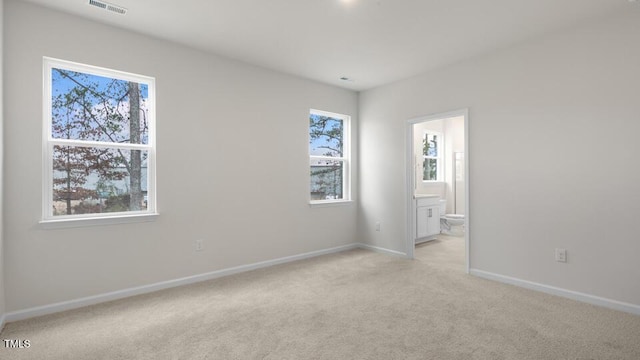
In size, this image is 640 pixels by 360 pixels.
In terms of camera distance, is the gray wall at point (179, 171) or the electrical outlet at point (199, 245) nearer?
the gray wall at point (179, 171)

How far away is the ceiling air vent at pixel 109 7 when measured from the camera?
8.91 ft

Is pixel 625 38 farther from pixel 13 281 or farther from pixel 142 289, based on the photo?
pixel 13 281

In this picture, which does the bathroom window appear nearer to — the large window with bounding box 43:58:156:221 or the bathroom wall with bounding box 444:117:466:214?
the bathroom wall with bounding box 444:117:466:214

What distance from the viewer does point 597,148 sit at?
9.91 ft

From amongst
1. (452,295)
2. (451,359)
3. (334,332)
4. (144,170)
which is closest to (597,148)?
(452,295)

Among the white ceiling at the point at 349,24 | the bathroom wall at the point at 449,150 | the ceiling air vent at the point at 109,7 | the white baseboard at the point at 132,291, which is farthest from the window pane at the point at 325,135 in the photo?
the bathroom wall at the point at 449,150

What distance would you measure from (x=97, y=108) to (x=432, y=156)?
20.8 feet

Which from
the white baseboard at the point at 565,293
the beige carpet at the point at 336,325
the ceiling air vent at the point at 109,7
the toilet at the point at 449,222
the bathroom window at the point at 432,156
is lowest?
the beige carpet at the point at 336,325

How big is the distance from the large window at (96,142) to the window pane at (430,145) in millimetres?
5592

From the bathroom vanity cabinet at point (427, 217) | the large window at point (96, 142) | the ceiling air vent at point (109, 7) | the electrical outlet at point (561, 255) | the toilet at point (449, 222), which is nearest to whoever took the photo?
the ceiling air vent at point (109, 7)

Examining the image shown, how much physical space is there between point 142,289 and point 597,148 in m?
4.69

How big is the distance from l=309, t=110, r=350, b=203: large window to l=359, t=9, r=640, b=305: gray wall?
1535 mm

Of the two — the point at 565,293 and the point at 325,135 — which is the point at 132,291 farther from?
the point at 565,293

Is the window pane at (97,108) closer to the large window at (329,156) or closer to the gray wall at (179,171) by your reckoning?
the gray wall at (179,171)
